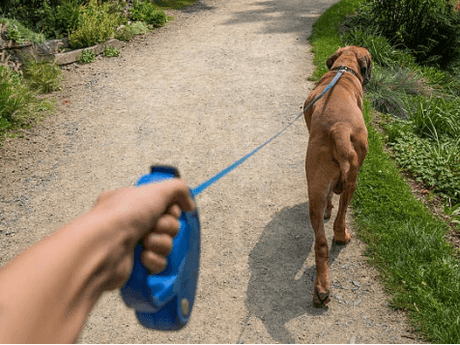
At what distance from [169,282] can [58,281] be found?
0.52 metres

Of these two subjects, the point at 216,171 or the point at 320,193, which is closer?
the point at 320,193

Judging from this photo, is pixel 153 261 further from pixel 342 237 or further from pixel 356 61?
pixel 356 61

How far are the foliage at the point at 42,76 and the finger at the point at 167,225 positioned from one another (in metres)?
7.87

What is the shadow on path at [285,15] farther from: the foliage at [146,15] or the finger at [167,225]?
the finger at [167,225]

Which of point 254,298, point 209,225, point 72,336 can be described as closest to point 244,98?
point 209,225

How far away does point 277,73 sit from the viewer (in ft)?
29.7

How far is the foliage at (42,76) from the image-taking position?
321 inches

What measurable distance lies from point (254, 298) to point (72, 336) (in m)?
3.24

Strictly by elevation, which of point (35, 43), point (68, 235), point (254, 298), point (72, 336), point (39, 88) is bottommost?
point (254, 298)

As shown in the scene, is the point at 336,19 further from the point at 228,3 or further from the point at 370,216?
the point at 370,216

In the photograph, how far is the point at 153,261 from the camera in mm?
1171

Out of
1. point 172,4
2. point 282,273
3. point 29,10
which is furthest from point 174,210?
point 172,4

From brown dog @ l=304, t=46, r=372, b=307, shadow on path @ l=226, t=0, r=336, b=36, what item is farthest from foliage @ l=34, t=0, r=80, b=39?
brown dog @ l=304, t=46, r=372, b=307

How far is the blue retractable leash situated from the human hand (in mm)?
48
